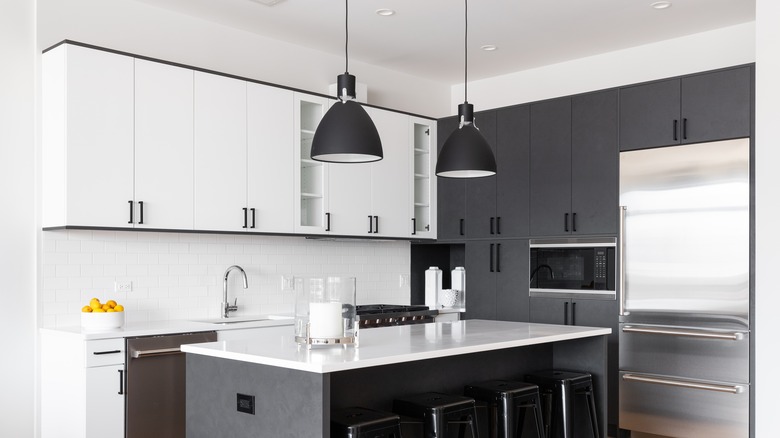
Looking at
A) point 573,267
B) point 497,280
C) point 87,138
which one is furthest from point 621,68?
point 87,138

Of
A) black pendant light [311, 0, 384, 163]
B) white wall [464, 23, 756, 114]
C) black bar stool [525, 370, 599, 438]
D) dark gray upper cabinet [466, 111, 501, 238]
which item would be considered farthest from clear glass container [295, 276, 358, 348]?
white wall [464, 23, 756, 114]

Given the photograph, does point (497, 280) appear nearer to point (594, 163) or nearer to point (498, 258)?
point (498, 258)

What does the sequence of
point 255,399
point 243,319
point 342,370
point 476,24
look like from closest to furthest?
point 342,370, point 255,399, point 243,319, point 476,24

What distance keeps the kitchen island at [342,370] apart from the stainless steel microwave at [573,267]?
41.8 inches

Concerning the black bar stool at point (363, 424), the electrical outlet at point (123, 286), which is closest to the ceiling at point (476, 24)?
the electrical outlet at point (123, 286)

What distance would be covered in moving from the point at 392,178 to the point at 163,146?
2171mm

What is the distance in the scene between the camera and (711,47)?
5684 mm

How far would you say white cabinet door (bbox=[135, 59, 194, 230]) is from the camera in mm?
4707

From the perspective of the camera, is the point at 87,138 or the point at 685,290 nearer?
the point at 87,138

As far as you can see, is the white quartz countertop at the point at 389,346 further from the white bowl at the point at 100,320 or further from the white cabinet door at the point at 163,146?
the white cabinet door at the point at 163,146

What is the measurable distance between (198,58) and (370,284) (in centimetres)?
247

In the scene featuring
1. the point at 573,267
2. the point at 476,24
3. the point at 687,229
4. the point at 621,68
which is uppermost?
the point at 476,24

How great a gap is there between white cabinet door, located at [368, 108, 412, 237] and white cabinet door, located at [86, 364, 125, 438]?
2.60m

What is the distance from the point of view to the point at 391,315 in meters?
6.02
